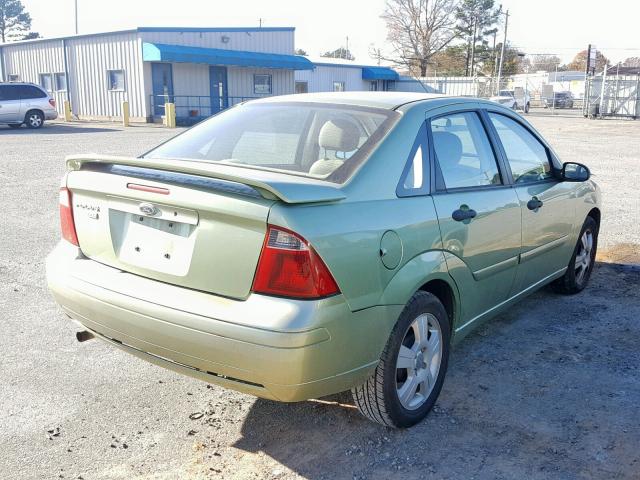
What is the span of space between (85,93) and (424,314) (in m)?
32.4

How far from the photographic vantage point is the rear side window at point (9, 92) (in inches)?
A: 925

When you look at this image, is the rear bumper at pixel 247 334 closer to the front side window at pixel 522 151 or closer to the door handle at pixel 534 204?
the door handle at pixel 534 204

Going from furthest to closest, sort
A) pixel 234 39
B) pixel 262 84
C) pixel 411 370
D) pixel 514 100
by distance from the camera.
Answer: pixel 514 100
pixel 262 84
pixel 234 39
pixel 411 370

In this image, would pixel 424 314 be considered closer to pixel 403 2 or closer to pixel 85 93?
pixel 85 93

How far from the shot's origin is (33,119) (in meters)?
24.6

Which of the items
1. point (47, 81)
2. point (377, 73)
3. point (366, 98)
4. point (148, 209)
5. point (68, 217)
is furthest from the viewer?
point (377, 73)

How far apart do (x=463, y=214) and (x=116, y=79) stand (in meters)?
30.0

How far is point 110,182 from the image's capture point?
121 inches

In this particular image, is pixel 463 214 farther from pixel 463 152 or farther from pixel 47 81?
pixel 47 81

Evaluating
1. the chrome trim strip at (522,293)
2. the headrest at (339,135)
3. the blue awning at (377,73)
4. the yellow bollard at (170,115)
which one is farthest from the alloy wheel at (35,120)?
the blue awning at (377,73)

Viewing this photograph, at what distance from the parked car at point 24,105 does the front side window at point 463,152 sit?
23.6 metres

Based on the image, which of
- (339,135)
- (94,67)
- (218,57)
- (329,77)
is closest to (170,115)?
(218,57)

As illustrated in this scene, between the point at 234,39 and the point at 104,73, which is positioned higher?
the point at 234,39

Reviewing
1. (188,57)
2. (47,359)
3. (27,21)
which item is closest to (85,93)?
(188,57)
